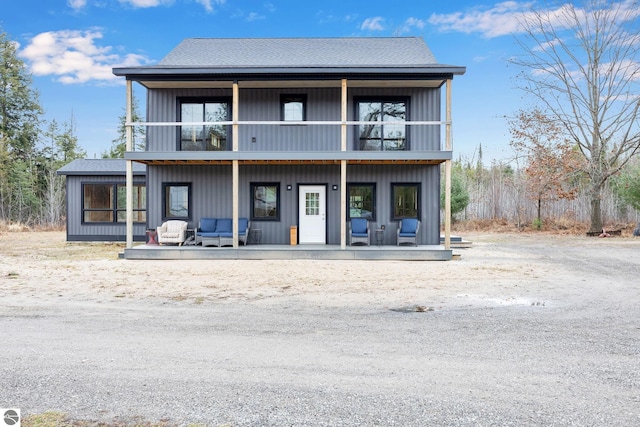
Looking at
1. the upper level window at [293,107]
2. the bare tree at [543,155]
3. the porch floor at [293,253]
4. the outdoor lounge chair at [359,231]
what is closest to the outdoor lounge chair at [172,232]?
the porch floor at [293,253]

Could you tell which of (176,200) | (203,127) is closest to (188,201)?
(176,200)

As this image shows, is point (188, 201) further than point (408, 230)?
Yes

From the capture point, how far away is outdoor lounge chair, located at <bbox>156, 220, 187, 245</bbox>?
13406mm

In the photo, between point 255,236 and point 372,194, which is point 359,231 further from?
point 255,236

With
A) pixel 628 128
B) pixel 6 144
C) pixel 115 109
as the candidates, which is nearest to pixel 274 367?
pixel 628 128

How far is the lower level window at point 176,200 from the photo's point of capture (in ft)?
46.9

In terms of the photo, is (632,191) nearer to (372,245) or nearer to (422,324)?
(372,245)

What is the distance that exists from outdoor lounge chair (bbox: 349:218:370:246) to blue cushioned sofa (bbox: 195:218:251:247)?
124 inches

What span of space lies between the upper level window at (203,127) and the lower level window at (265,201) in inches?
67.1

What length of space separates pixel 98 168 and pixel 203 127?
5792mm

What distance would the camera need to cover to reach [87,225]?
17.1m

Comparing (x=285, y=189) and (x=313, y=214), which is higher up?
(x=285, y=189)

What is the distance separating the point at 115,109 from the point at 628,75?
34618 millimetres

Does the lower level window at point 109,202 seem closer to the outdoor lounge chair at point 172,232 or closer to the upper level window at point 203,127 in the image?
the outdoor lounge chair at point 172,232
